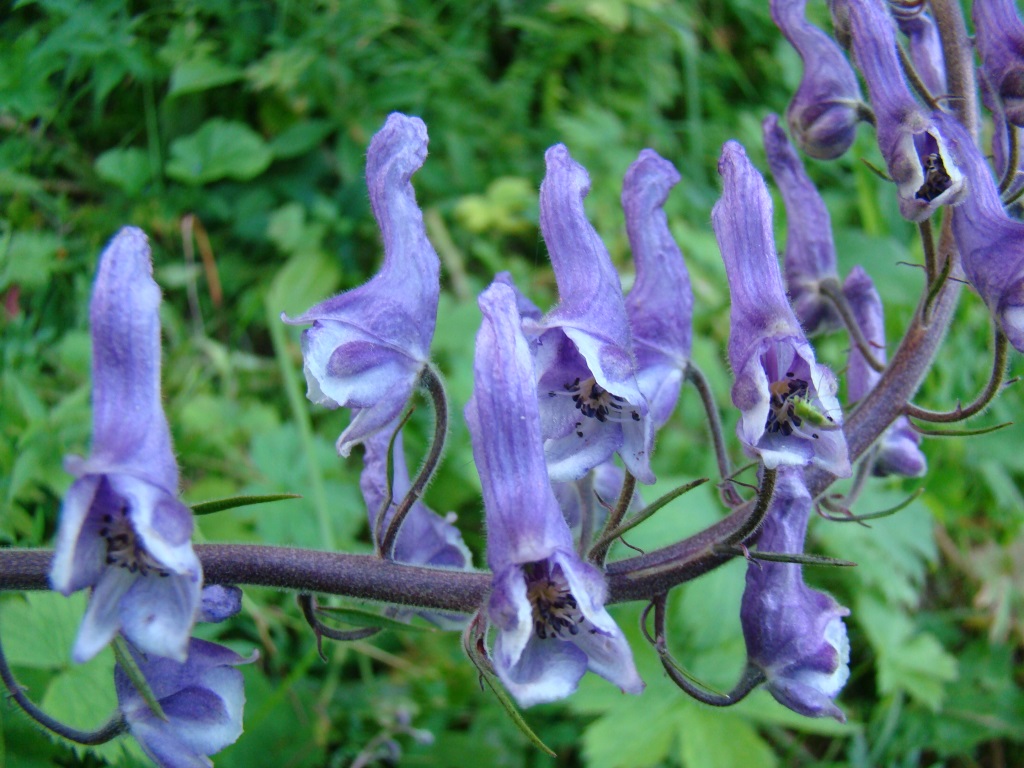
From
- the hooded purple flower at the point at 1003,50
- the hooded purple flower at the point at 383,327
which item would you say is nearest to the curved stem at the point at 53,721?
the hooded purple flower at the point at 383,327

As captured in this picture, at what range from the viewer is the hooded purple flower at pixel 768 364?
132cm

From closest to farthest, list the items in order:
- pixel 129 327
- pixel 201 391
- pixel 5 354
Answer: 1. pixel 129 327
2. pixel 5 354
3. pixel 201 391

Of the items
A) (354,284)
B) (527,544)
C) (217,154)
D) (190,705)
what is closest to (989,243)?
(527,544)

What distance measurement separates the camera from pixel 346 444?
1.50m

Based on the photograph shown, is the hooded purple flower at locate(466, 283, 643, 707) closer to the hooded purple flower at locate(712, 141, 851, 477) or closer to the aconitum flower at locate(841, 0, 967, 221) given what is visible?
the hooded purple flower at locate(712, 141, 851, 477)

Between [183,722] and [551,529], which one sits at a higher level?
[551,529]

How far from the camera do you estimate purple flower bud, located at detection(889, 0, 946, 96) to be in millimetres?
1936

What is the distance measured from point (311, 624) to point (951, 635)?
297cm

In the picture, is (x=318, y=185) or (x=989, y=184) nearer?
(x=989, y=184)

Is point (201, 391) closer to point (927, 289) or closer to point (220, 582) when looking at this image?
point (220, 582)

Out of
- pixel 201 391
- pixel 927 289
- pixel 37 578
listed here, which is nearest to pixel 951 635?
pixel 927 289

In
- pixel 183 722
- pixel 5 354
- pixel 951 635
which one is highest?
pixel 183 722

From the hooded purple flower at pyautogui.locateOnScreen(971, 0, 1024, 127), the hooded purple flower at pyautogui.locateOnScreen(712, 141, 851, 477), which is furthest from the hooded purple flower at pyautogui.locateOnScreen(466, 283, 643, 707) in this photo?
the hooded purple flower at pyautogui.locateOnScreen(971, 0, 1024, 127)

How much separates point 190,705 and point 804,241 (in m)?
1.49
